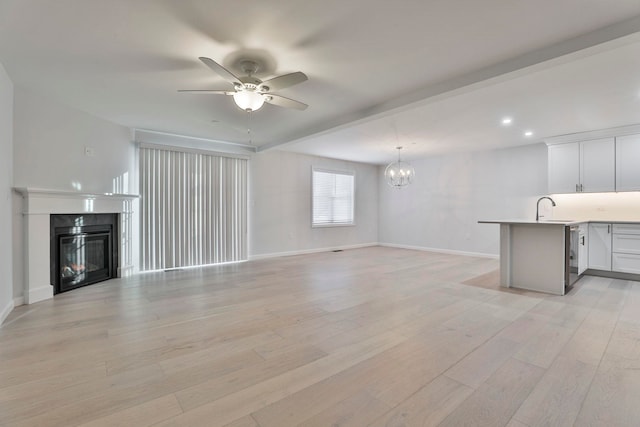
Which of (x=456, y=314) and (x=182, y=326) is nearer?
(x=182, y=326)

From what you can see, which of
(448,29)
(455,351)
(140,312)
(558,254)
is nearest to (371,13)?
(448,29)

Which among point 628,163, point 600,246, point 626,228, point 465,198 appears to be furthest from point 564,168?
point 465,198

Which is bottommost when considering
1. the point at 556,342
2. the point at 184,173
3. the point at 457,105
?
the point at 556,342

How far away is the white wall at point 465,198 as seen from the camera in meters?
6.35

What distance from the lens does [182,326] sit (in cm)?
278

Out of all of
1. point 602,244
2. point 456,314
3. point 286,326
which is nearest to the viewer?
point 286,326

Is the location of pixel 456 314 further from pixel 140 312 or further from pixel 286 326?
pixel 140 312

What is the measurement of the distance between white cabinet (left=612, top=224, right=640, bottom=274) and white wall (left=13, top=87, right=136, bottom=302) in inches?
322

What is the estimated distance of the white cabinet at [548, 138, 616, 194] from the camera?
5133mm

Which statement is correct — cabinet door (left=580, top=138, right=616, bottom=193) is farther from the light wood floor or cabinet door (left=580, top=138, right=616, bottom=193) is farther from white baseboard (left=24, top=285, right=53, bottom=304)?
white baseboard (left=24, top=285, right=53, bottom=304)

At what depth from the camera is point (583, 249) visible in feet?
15.8

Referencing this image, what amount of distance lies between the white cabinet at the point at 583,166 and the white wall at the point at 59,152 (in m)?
7.94

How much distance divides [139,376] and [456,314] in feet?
9.37

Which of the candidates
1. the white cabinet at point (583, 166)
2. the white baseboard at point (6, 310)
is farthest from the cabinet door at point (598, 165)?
the white baseboard at point (6, 310)
